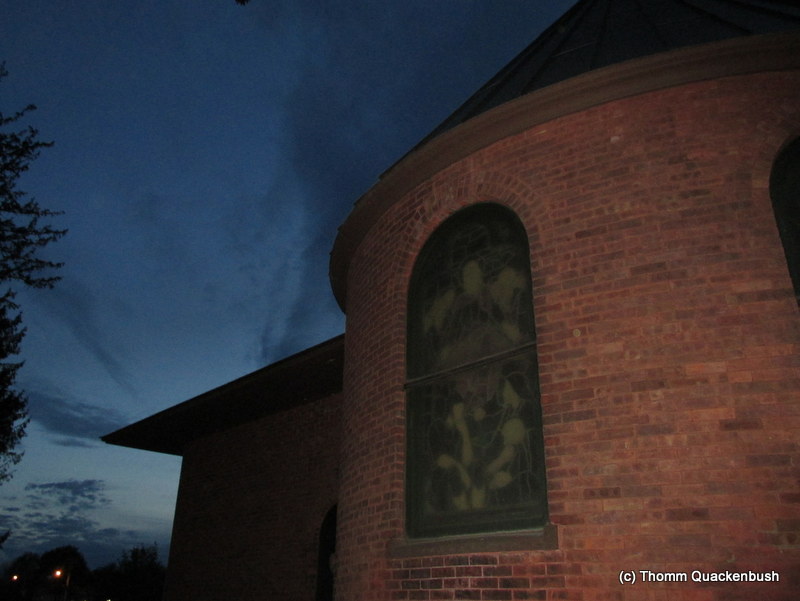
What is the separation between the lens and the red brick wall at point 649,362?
12.7 feet

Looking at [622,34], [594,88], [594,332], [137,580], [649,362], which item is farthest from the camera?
[137,580]

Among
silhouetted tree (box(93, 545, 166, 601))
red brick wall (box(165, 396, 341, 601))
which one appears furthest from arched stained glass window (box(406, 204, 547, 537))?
silhouetted tree (box(93, 545, 166, 601))

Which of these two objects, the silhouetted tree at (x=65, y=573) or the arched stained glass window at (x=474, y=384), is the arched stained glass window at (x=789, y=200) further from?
the silhouetted tree at (x=65, y=573)

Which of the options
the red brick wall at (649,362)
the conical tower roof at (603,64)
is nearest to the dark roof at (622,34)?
the conical tower roof at (603,64)

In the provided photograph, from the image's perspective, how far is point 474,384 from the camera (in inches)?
215

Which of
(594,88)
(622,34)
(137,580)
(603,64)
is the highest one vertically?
(622,34)

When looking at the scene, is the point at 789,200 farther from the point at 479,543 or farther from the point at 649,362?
the point at 479,543

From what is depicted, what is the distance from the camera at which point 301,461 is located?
11.4 meters

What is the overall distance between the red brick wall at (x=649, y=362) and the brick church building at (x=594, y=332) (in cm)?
1

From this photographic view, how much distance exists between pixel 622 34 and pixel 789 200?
2526 mm

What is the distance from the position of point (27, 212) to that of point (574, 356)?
1408cm

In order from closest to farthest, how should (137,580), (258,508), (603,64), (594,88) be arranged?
(594,88) < (603,64) < (258,508) < (137,580)

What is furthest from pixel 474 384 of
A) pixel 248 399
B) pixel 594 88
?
pixel 248 399

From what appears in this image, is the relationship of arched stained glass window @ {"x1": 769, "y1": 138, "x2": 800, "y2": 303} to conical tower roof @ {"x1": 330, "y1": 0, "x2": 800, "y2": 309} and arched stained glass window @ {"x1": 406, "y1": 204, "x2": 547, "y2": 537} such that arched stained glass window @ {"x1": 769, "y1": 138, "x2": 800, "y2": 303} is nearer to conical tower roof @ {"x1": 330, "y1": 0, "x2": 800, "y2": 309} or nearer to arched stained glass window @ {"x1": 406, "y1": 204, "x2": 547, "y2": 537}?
conical tower roof @ {"x1": 330, "y1": 0, "x2": 800, "y2": 309}
